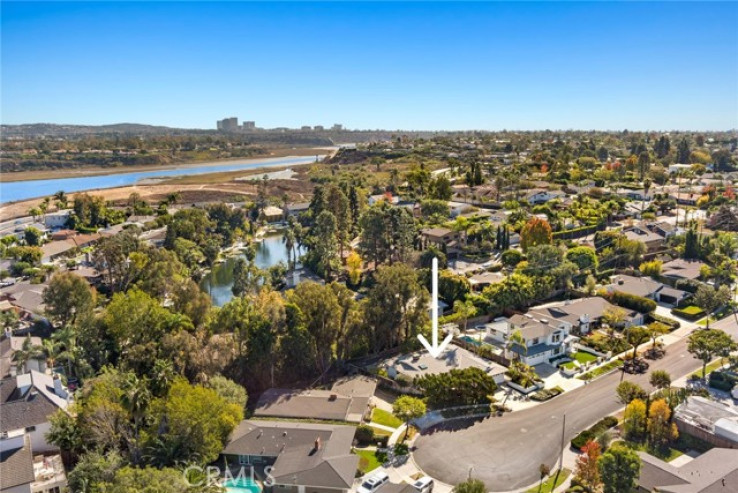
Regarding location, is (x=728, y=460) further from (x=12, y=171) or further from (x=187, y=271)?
(x=12, y=171)

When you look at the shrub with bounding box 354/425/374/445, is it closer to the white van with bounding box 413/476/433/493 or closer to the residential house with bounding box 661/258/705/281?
the white van with bounding box 413/476/433/493

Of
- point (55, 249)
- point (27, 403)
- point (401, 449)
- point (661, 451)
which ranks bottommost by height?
point (661, 451)

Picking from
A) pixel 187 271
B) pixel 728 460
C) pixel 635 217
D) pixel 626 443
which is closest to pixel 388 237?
pixel 187 271

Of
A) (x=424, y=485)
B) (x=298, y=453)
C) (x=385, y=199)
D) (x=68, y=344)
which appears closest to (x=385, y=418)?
(x=298, y=453)

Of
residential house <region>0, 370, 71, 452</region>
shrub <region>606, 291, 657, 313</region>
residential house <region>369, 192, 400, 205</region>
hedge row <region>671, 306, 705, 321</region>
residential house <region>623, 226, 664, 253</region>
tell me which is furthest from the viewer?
residential house <region>369, 192, 400, 205</region>

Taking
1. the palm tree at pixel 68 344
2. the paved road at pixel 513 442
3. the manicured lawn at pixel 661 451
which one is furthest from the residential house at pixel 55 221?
the manicured lawn at pixel 661 451

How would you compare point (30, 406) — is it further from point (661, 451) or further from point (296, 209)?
point (296, 209)

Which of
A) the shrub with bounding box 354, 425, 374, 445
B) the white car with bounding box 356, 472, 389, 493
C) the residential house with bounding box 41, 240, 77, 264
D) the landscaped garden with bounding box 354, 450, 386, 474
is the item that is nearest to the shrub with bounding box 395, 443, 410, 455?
the landscaped garden with bounding box 354, 450, 386, 474
